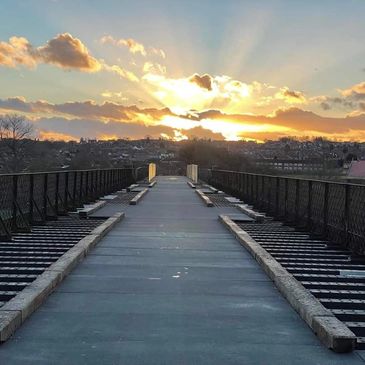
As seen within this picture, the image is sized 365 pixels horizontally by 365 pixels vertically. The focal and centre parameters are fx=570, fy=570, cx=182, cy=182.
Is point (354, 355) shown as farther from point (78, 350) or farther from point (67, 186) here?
point (67, 186)

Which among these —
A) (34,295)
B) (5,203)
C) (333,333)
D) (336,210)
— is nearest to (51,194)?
(5,203)

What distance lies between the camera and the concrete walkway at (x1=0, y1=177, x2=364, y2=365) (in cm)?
471

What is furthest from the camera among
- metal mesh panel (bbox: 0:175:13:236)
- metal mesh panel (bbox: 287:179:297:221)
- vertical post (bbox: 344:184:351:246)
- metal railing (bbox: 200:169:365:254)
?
metal mesh panel (bbox: 287:179:297:221)

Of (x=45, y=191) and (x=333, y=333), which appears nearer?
(x=333, y=333)

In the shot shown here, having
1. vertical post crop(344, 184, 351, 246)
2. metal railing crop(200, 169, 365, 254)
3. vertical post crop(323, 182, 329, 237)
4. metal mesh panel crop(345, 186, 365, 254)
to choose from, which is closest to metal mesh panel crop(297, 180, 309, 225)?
metal railing crop(200, 169, 365, 254)

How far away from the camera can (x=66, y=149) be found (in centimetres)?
7769

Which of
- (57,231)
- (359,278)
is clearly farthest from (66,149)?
(359,278)

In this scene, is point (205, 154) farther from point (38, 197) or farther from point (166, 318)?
point (166, 318)

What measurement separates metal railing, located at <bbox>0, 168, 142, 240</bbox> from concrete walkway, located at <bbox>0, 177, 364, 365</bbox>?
9.75ft

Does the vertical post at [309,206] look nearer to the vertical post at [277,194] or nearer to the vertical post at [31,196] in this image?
the vertical post at [277,194]

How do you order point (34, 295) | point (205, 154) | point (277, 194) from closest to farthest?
point (34, 295) → point (277, 194) → point (205, 154)

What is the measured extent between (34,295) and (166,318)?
4.80ft

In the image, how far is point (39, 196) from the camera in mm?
14367

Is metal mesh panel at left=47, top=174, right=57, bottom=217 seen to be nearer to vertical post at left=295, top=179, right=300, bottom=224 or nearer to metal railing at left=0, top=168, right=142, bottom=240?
metal railing at left=0, top=168, right=142, bottom=240
